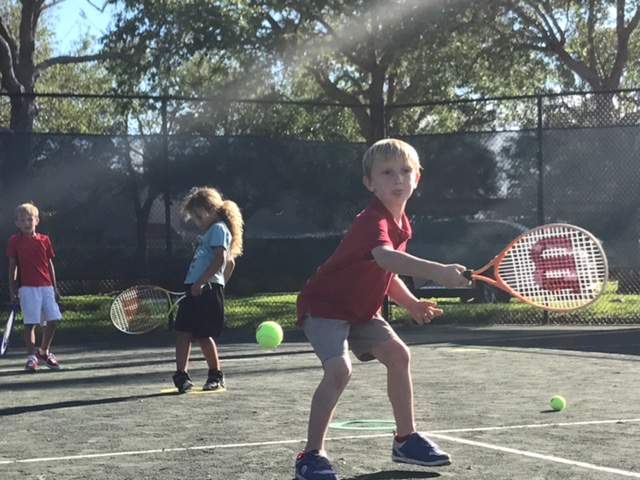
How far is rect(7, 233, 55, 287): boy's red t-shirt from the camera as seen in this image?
11.3 m

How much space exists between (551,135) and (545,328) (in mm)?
2571

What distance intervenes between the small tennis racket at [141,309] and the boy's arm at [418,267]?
607cm

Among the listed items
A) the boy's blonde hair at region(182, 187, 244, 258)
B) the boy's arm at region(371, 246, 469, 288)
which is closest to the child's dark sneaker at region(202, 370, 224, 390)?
the boy's blonde hair at region(182, 187, 244, 258)

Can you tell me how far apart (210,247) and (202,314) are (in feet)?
1.69

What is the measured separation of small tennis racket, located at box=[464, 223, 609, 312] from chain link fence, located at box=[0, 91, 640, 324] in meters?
9.66

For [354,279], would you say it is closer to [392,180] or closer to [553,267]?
[392,180]

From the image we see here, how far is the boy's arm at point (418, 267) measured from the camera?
507cm

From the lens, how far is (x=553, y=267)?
6.22 metres

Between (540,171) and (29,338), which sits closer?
(29,338)

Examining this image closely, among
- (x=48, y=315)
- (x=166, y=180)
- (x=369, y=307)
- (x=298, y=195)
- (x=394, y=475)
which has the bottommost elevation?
(x=394, y=475)

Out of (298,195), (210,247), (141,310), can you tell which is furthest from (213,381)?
(298,195)

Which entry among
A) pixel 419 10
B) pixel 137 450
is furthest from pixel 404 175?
pixel 419 10

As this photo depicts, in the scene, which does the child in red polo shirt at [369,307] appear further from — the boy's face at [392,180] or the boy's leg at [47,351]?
the boy's leg at [47,351]

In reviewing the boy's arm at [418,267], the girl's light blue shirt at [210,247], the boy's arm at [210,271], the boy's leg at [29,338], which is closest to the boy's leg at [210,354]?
the boy's arm at [210,271]
